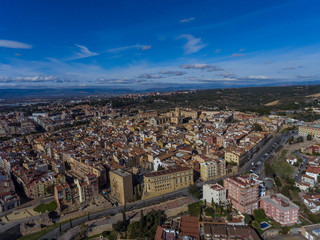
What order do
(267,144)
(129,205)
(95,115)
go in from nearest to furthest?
(129,205), (267,144), (95,115)

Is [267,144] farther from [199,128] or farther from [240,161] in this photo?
[199,128]

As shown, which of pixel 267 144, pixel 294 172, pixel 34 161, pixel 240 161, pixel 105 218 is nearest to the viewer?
pixel 105 218

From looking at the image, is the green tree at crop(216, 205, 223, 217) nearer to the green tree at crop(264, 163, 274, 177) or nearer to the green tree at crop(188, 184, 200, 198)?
the green tree at crop(188, 184, 200, 198)

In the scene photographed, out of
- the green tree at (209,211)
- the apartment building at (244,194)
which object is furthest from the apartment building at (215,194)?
the green tree at (209,211)

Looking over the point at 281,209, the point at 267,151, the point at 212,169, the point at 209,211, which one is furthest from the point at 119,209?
the point at 267,151

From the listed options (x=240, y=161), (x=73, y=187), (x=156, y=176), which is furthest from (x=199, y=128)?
(x=73, y=187)

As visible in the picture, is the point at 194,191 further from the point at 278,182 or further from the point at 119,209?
the point at 278,182

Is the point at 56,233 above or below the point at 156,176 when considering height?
below
